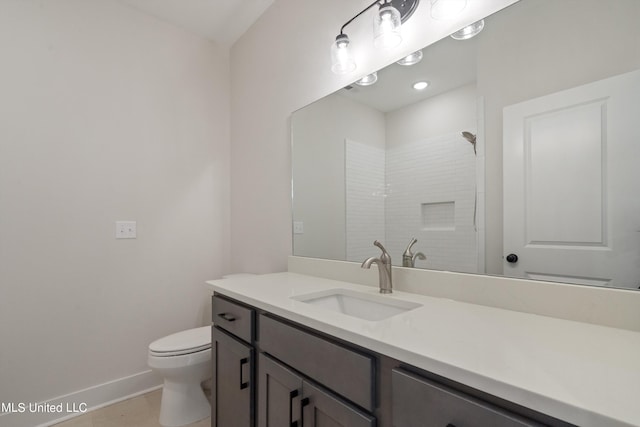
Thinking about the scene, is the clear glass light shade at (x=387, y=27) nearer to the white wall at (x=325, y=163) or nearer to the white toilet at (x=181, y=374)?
the white wall at (x=325, y=163)

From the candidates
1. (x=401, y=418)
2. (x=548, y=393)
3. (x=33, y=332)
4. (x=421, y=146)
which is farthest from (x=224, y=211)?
(x=548, y=393)

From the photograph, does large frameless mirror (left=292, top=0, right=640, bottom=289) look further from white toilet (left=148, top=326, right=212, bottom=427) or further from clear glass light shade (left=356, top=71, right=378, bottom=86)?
white toilet (left=148, top=326, right=212, bottom=427)

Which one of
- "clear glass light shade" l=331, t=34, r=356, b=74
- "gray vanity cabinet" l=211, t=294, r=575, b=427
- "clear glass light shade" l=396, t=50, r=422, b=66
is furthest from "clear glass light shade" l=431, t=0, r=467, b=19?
"gray vanity cabinet" l=211, t=294, r=575, b=427

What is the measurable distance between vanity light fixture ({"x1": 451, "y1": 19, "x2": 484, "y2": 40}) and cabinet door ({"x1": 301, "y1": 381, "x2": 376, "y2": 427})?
1.28 metres

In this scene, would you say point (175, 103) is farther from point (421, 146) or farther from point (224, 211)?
point (421, 146)

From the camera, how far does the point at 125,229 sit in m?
2.06

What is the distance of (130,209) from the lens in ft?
6.84

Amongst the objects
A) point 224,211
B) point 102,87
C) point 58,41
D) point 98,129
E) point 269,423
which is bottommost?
point 269,423

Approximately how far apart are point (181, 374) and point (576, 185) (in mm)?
1972

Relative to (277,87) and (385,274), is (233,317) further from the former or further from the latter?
(277,87)

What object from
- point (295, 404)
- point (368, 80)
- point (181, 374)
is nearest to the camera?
point (295, 404)

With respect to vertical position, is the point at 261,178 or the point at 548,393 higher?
the point at 261,178

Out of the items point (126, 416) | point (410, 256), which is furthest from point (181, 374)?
point (410, 256)

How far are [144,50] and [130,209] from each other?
1144mm
